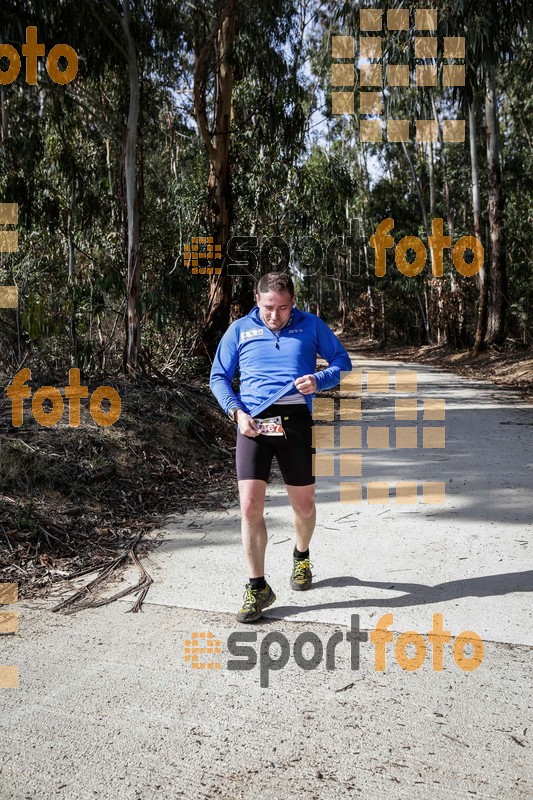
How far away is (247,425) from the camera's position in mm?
3576

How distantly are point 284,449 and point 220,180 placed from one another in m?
8.61

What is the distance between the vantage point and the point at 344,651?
10.5ft

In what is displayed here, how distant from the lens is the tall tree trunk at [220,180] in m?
11.0

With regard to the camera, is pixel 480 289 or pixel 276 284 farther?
pixel 480 289

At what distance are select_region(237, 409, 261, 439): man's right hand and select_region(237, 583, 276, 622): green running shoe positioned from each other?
770 mm

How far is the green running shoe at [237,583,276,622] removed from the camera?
11.5 ft

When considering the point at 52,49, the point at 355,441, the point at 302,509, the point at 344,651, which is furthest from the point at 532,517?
the point at 52,49

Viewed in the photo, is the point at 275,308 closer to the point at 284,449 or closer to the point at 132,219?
the point at 284,449

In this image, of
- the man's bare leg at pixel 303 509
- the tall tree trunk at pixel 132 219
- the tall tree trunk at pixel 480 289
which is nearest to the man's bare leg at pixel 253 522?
the man's bare leg at pixel 303 509
